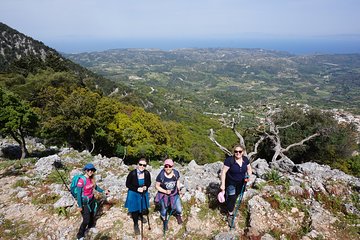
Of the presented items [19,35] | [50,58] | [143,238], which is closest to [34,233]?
[143,238]

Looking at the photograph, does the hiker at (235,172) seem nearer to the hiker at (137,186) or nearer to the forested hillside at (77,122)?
the hiker at (137,186)

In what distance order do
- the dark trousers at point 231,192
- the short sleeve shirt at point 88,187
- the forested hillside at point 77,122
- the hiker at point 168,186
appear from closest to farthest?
the short sleeve shirt at point 88,187, the hiker at point 168,186, the dark trousers at point 231,192, the forested hillside at point 77,122

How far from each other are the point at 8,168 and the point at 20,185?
299 centimetres

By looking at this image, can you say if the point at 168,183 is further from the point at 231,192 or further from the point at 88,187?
the point at 88,187

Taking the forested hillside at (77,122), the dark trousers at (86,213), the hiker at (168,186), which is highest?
the hiker at (168,186)

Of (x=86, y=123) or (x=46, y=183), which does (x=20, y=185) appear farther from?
(x=86, y=123)

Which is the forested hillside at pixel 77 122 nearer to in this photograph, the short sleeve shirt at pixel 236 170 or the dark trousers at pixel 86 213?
the dark trousers at pixel 86 213

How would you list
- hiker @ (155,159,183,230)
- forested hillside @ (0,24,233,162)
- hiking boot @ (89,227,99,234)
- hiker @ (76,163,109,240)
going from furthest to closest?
forested hillside @ (0,24,233,162) → hiking boot @ (89,227,99,234) → hiker @ (155,159,183,230) → hiker @ (76,163,109,240)

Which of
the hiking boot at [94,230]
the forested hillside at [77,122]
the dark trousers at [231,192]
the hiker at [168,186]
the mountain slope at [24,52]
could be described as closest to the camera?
the hiker at [168,186]

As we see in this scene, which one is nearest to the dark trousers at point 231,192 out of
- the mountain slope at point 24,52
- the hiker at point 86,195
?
the hiker at point 86,195

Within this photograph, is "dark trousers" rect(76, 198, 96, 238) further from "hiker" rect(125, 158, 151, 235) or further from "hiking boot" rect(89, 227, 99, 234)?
"hiker" rect(125, 158, 151, 235)

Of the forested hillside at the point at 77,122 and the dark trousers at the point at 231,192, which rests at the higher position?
the dark trousers at the point at 231,192

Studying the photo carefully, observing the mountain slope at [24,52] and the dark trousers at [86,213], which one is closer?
the dark trousers at [86,213]

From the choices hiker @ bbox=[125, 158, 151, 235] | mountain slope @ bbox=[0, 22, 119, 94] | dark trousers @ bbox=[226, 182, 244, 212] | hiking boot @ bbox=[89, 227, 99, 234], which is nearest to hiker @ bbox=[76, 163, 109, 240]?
hiking boot @ bbox=[89, 227, 99, 234]
